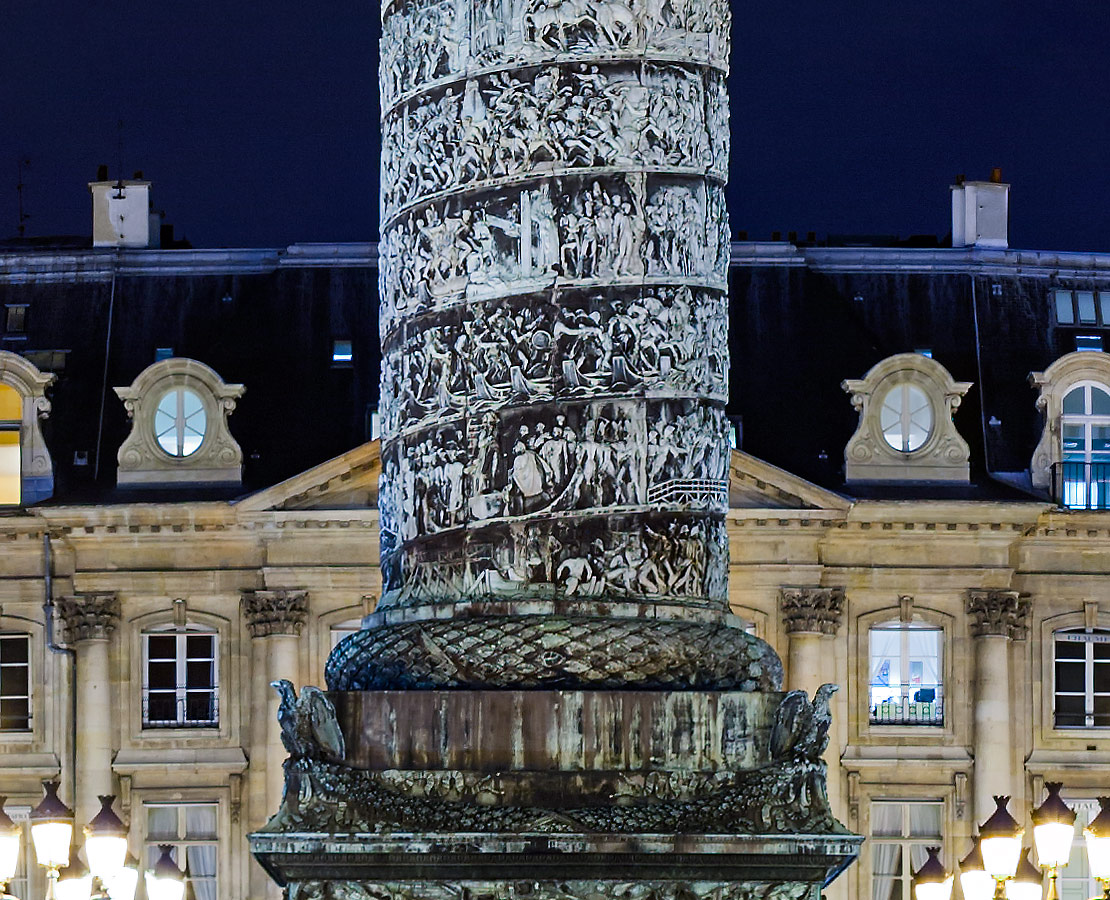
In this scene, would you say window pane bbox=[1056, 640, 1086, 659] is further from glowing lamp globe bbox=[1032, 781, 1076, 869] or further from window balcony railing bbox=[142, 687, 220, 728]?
glowing lamp globe bbox=[1032, 781, 1076, 869]

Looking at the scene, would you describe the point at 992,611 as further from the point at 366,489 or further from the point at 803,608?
the point at 366,489

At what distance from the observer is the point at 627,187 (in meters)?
15.7

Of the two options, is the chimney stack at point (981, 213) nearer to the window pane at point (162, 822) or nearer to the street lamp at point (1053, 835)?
the window pane at point (162, 822)

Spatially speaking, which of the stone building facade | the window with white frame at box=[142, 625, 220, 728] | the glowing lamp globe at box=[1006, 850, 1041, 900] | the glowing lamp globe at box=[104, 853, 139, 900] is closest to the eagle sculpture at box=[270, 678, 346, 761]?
the glowing lamp globe at box=[1006, 850, 1041, 900]

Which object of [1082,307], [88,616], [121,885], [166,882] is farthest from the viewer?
[1082,307]

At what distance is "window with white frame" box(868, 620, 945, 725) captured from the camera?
51469 millimetres

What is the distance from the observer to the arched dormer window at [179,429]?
170 feet

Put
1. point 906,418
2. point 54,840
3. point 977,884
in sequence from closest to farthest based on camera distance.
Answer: point 54,840
point 977,884
point 906,418

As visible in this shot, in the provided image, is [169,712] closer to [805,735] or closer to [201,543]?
[201,543]

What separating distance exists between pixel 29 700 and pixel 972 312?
50.7ft

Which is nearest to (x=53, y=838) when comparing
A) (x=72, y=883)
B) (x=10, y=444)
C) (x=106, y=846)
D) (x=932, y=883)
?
(x=72, y=883)

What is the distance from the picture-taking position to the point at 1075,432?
5253 centimetres

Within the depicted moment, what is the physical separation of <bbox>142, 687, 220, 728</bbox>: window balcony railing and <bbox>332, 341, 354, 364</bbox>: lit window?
5.39 meters

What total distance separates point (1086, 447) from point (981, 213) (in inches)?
208
